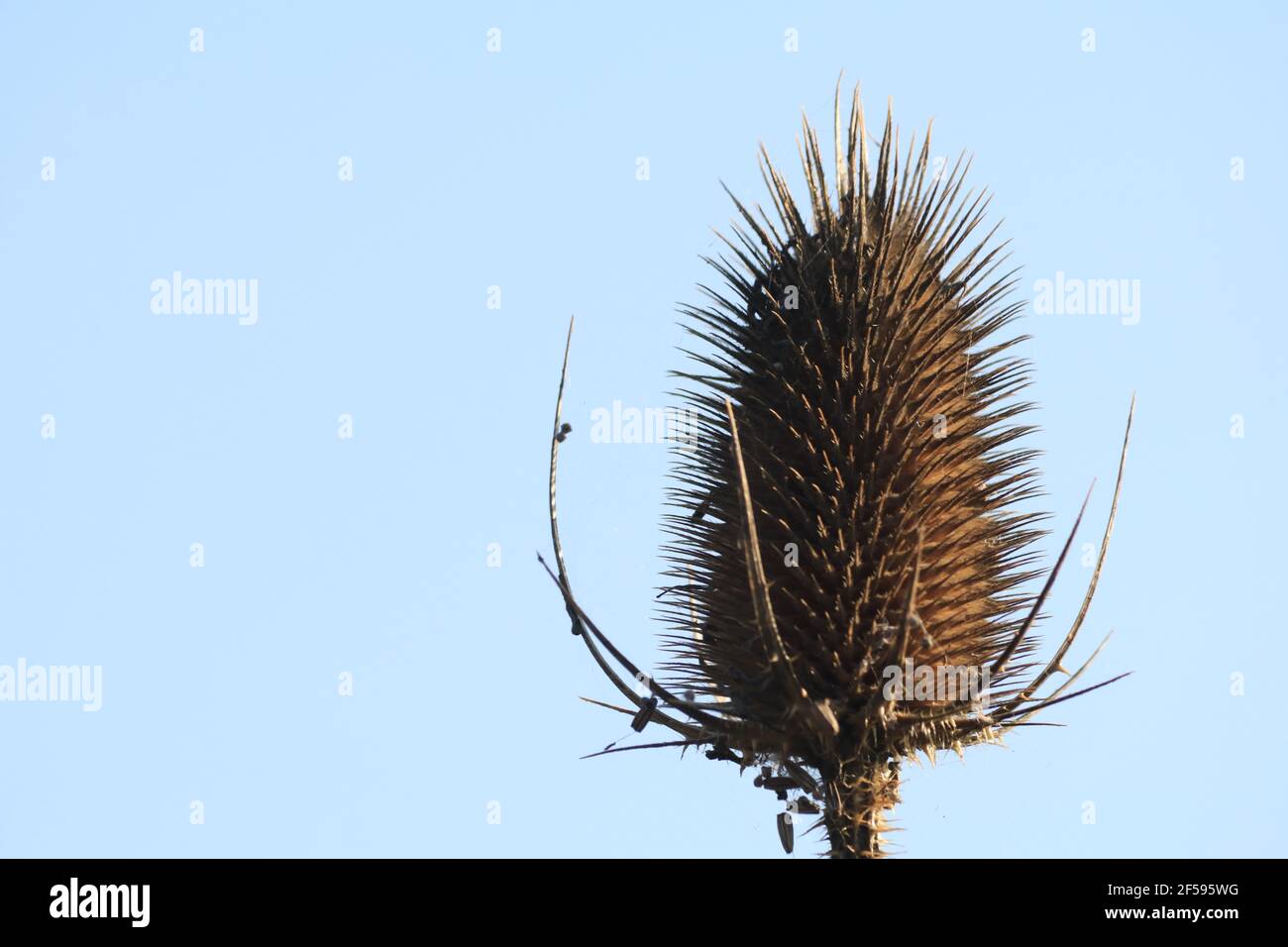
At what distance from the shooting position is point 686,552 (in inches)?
524

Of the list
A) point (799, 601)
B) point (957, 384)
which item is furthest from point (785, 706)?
point (957, 384)

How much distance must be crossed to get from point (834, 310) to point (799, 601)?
1916mm

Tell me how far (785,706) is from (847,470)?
1.48 m

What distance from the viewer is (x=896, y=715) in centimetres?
1168

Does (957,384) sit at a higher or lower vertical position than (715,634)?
higher
